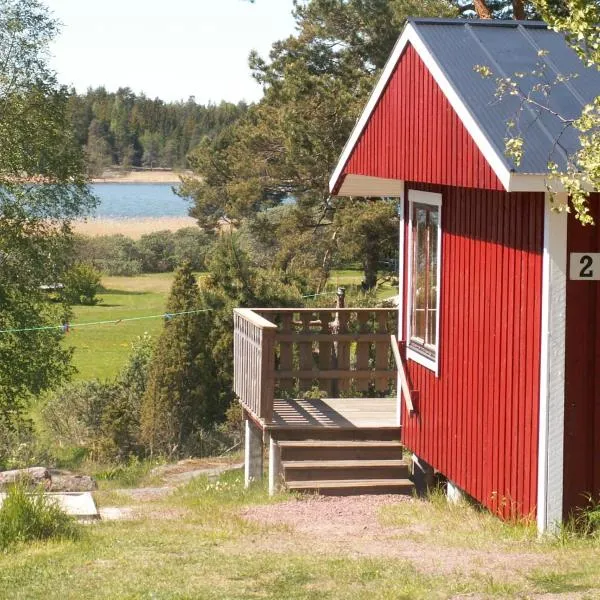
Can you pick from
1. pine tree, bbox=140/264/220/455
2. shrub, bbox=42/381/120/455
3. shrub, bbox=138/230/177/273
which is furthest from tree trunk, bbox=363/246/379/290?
shrub, bbox=138/230/177/273

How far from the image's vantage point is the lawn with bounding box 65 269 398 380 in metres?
38.3

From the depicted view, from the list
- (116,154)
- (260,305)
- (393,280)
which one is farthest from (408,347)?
(116,154)

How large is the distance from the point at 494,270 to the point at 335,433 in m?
3.65

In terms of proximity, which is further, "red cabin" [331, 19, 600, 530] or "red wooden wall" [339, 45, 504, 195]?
"red wooden wall" [339, 45, 504, 195]

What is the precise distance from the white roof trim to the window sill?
2.37 m

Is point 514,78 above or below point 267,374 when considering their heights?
above

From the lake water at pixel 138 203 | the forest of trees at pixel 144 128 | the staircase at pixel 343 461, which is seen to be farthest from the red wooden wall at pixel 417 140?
the forest of trees at pixel 144 128

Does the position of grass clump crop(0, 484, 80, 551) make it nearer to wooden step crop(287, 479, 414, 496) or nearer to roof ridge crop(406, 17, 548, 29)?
wooden step crop(287, 479, 414, 496)

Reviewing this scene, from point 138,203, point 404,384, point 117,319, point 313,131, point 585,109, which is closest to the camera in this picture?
point 585,109

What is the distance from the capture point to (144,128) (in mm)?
125312

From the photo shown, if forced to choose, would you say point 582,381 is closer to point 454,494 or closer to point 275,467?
point 454,494

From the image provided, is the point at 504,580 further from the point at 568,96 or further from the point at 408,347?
the point at 408,347

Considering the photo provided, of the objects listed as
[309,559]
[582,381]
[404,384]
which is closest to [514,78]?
[582,381]

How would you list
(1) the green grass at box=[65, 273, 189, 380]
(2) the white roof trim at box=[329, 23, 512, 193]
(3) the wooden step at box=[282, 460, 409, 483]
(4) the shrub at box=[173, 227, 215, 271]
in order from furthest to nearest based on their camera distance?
1. (4) the shrub at box=[173, 227, 215, 271]
2. (1) the green grass at box=[65, 273, 189, 380]
3. (3) the wooden step at box=[282, 460, 409, 483]
4. (2) the white roof trim at box=[329, 23, 512, 193]
